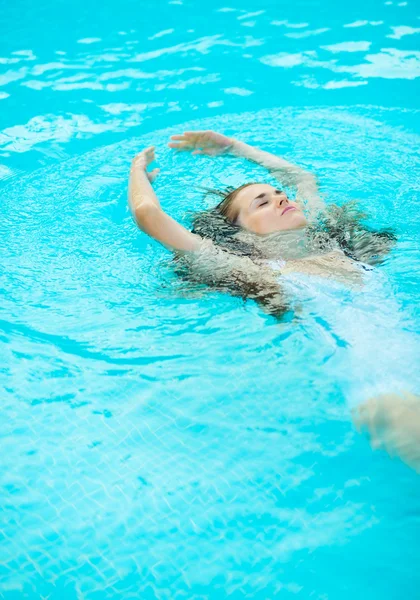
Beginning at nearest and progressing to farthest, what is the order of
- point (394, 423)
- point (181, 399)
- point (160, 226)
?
point (394, 423), point (181, 399), point (160, 226)

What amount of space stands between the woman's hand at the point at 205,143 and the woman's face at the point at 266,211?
97cm

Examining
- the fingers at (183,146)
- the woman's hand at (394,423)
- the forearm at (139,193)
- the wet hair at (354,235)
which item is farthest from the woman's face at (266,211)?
the woman's hand at (394,423)

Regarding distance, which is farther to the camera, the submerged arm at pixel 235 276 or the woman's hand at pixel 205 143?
the woman's hand at pixel 205 143

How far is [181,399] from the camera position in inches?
125

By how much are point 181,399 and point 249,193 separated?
154 centimetres

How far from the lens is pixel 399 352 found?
123 inches

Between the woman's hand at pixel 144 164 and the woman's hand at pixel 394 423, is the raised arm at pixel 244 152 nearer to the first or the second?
the woman's hand at pixel 144 164

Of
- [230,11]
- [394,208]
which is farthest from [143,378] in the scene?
[230,11]

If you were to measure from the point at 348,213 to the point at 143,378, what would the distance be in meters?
2.05

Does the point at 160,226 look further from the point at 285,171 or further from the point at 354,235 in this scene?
the point at 285,171

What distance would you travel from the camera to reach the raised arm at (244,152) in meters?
4.84

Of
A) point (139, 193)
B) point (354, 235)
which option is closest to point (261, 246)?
point (354, 235)

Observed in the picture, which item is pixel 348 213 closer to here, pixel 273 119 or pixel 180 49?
pixel 273 119

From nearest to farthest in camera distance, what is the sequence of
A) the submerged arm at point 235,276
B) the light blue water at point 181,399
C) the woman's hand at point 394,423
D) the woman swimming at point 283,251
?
the light blue water at point 181,399
the woman's hand at point 394,423
the woman swimming at point 283,251
the submerged arm at point 235,276
